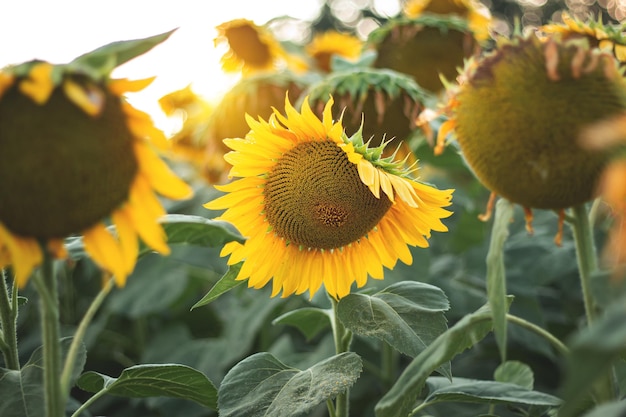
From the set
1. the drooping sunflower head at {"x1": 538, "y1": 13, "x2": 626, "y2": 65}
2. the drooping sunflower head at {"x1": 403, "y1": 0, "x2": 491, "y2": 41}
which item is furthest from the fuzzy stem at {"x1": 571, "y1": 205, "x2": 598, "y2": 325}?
the drooping sunflower head at {"x1": 403, "y1": 0, "x2": 491, "y2": 41}

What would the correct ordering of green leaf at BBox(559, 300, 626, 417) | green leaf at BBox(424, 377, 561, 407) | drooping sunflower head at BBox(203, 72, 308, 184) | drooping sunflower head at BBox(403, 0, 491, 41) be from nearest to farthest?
→ green leaf at BBox(559, 300, 626, 417)
green leaf at BBox(424, 377, 561, 407)
drooping sunflower head at BBox(203, 72, 308, 184)
drooping sunflower head at BBox(403, 0, 491, 41)

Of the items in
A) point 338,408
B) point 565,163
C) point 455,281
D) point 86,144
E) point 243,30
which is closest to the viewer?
point 86,144

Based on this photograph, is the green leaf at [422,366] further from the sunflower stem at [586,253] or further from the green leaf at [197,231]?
the green leaf at [197,231]

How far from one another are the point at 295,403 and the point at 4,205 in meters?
0.46

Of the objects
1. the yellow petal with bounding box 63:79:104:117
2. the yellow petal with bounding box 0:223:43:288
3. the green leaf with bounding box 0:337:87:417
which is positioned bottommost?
the green leaf with bounding box 0:337:87:417

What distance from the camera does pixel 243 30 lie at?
2.43 meters

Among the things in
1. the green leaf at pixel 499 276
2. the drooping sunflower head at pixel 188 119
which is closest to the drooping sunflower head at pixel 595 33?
the green leaf at pixel 499 276

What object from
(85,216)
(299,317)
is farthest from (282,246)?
(85,216)

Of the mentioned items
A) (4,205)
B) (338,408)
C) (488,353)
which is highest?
(4,205)

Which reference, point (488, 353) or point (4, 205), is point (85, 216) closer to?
point (4, 205)

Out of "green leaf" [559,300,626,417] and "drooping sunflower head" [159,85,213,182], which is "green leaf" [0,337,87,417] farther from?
"drooping sunflower head" [159,85,213,182]

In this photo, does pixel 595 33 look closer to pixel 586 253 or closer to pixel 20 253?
pixel 586 253

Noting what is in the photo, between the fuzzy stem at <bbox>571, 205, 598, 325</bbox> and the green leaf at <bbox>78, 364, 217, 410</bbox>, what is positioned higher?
the fuzzy stem at <bbox>571, 205, 598, 325</bbox>

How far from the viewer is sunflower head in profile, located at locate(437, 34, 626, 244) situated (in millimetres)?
803
